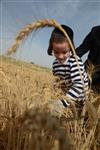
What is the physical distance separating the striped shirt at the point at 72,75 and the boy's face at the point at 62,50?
0.08m

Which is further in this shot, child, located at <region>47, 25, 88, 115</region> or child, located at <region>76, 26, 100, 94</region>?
child, located at <region>76, 26, 100, 94</region>

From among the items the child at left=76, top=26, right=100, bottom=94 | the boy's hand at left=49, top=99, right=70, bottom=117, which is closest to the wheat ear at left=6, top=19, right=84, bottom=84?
the boy's hand at left=49, top=99, right=70, bottom=117

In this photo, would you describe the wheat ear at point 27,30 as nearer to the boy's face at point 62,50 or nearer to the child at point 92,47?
the boy's face at point 62,50

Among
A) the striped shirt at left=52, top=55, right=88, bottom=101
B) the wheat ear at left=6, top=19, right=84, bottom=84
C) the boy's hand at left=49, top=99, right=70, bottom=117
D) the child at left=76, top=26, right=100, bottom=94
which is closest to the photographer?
the wheat ear at left=6, top=19, right=84, bottom=84

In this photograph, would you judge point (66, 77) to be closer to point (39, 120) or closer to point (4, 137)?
point (4, 137)

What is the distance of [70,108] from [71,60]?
0.50 m

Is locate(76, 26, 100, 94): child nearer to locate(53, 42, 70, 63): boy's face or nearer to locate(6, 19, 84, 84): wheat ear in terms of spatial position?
locate(53, 42, 70, 63): boy's face

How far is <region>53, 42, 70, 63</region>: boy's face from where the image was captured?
2491mm

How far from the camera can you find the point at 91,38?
3.30 meters

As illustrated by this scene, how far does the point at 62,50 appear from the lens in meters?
2.51

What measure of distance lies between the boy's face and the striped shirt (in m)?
0.08

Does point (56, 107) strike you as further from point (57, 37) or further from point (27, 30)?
point (57, 37)

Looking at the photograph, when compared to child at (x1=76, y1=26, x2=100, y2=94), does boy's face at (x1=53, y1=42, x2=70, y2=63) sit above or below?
below

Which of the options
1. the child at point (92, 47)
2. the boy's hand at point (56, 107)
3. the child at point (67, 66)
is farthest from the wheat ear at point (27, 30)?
the child at point (92, 47)
